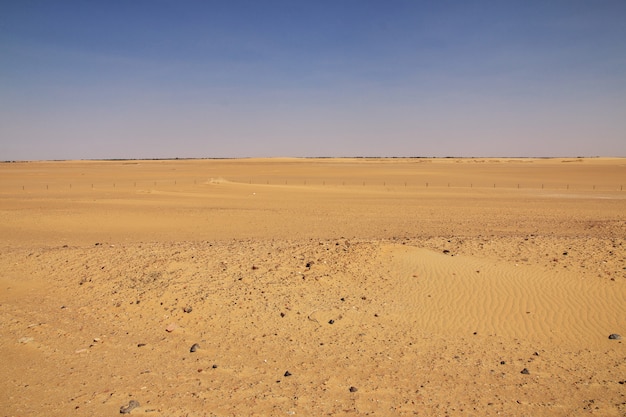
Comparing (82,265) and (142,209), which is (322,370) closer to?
(82,265)

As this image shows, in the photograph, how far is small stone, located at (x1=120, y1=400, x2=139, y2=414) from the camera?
15.9ft

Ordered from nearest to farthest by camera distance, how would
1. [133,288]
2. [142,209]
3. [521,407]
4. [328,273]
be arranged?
[521,407], [133,288], [328,273], [142,209]

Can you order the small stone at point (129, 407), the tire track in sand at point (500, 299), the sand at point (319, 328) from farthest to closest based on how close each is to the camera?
the tire track in sand at point (500, 299) → the sand at point (319, 328) → the small stone at point (129, 407)

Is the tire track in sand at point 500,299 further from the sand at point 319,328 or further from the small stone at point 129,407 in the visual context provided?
the small stone at point 129,407

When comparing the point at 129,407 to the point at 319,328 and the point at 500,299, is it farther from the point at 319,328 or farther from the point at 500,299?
the point at 500,299

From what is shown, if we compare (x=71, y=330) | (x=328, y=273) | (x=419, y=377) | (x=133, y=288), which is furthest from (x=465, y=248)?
(x=71, y=330)

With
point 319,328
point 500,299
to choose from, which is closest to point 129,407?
point 319,328

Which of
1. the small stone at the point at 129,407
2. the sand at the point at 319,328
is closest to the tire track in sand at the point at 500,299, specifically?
the sand at the point at 319,328

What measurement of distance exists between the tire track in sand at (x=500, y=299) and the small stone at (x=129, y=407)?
4332mm

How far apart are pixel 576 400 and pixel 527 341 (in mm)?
1675

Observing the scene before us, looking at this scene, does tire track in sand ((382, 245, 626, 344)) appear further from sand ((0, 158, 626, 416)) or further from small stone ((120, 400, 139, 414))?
small stone ((120, 400, 139, 414))

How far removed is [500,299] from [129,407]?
668 cm

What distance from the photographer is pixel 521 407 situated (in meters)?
5.01

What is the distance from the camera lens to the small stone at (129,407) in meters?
4.84
